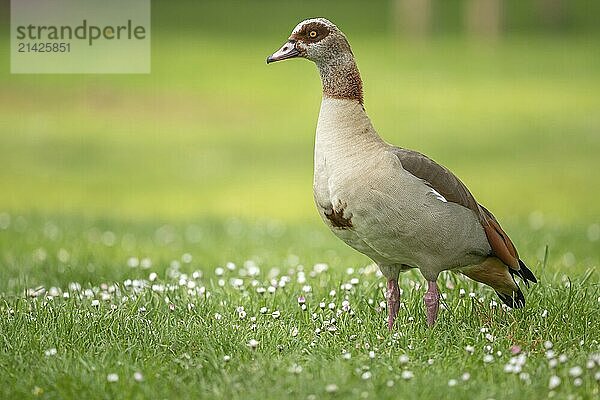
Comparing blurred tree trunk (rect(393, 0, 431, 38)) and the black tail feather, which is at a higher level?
blurred tree trunk (rect(393, 0, 431, 38))

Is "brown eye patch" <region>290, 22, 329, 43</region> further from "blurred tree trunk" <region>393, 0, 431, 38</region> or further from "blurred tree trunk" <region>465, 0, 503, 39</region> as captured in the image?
"blurred tree trunk" <region>465, 0, 503, 39</region>

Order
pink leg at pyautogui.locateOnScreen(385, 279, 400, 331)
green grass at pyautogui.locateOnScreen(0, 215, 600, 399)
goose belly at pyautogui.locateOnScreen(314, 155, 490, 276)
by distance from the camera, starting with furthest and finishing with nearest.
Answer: pink leg at pyautogui.locateOnScreen(385, 279, 400, 331), goose belly at pyautogui.locateOnScreen(314, 155, 490, 276), green grass at pyautogui.locateOnScreen(0, 215, 600, 399)

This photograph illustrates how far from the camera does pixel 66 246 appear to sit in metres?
9.02

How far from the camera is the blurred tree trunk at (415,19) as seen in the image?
2958 cm

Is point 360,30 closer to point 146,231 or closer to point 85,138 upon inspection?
point 85,138

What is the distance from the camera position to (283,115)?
73.0ft

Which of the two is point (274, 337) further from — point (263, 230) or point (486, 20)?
point (486, 20)

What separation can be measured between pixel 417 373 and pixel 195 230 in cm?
636

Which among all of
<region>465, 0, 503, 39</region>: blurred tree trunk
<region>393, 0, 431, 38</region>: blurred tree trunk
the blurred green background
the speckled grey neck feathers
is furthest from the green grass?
<region>465, 0, 503, 39</region>: blurred tree trunk

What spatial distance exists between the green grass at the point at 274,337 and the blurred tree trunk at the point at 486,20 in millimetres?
22824

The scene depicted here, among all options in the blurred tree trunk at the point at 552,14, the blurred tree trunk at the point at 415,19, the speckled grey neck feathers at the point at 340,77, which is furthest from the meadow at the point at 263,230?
the blurred tree trunk at the point at 552,14

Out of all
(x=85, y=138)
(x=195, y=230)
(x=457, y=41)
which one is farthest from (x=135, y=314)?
(x=457, y=41)

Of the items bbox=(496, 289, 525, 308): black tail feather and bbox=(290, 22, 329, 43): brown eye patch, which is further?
bbox=(496, 289, 525, 308): black tail feather

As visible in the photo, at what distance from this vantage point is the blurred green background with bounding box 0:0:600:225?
611 inches
